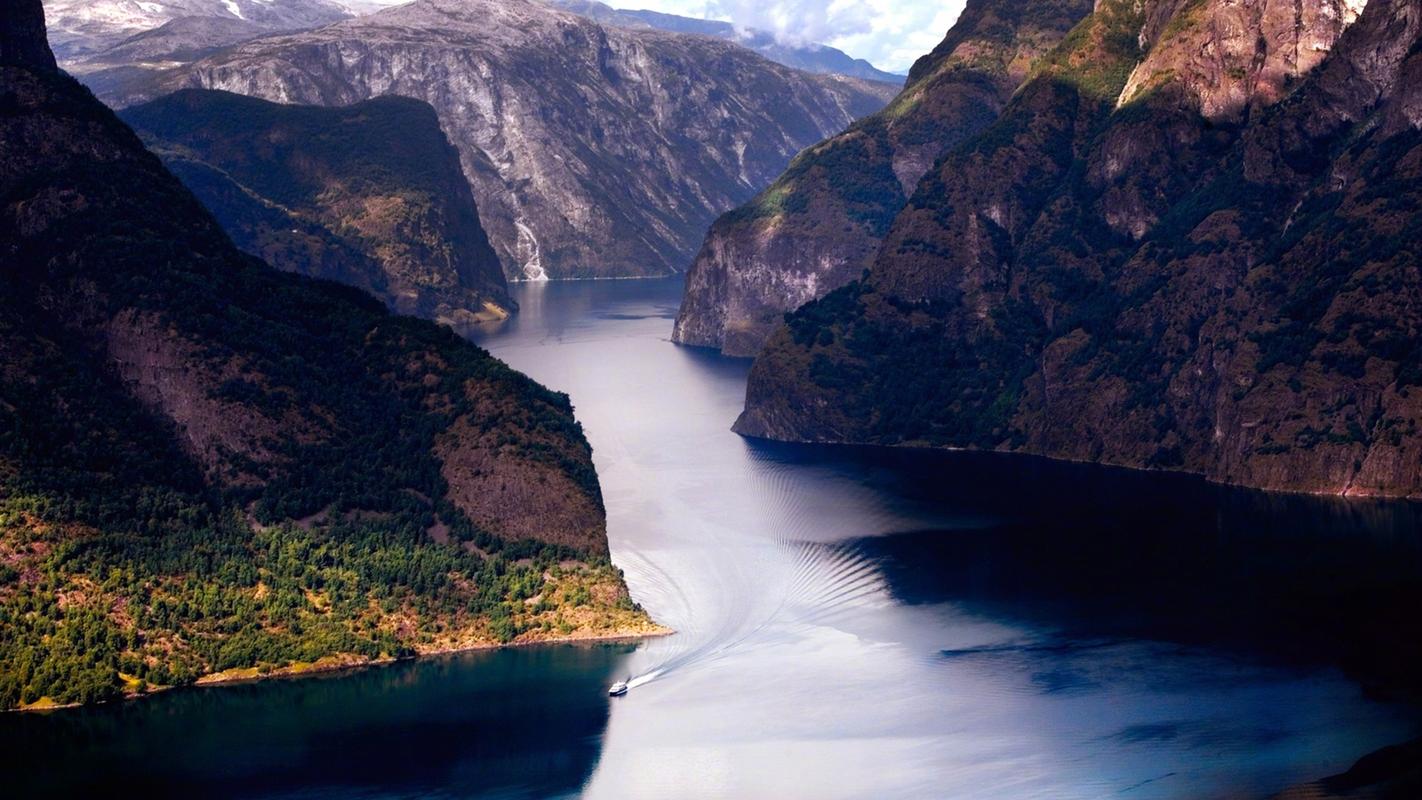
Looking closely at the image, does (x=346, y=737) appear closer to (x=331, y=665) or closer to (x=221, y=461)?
(x=331, y=665)

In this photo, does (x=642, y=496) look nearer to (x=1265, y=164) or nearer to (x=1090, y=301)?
(x=1090, y=301)

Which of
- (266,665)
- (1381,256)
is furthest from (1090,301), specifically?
(266,665)

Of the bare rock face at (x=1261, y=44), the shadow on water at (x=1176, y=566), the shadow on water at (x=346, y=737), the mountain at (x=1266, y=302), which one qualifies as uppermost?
the bare rock face at (x=1261, y=44)

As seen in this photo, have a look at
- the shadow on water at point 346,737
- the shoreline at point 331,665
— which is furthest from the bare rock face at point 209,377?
the shadow on water at point 346,737

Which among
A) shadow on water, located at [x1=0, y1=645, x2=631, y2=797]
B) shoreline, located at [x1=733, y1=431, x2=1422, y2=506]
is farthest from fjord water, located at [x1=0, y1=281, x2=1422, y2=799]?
Answer: shoreline, located at [x1=733, y1=431, x2=1422, y2=506]

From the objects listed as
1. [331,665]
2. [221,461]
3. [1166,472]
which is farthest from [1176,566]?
[221,461]

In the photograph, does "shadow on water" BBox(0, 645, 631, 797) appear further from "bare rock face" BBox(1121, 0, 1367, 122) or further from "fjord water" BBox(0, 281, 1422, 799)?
"bare rock face" BBox(1121, 0, 1367, 122)

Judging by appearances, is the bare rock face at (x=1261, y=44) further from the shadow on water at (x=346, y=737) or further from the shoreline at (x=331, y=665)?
the shadow on water at (x=346, y=737)
